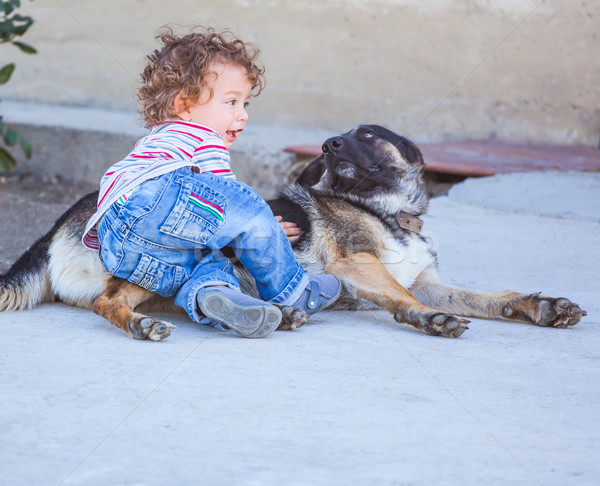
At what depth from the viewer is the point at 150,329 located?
97.4 inches

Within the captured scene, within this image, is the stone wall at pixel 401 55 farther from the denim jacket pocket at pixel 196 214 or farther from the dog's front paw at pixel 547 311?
the denim jacket pocket at pixel 196 214

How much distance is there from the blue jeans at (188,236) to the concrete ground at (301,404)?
195mm

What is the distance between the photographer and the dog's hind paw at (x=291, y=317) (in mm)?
2707

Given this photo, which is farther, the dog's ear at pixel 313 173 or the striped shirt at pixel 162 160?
the dog's ear at pixel 313 173

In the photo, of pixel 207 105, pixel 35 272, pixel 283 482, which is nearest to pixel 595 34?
pixel 207 105

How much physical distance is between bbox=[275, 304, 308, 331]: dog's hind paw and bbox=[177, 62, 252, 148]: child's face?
678 millimetres

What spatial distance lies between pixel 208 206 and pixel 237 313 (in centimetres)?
36

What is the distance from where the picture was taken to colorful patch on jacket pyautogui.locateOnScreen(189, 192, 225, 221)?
257cm

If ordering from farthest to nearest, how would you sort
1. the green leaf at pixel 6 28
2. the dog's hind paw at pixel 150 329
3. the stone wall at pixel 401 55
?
the stone wall at pixel 401 55
the green leaf at pixel 6 28
the dog's hind paw at pixel 150 329

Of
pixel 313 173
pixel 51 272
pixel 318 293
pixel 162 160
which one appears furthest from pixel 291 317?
pixel 313 173

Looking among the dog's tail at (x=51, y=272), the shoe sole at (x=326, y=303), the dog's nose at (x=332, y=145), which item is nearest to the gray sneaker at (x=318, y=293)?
the shoe sole at (x=326, y=303)

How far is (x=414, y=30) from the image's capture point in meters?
7.11

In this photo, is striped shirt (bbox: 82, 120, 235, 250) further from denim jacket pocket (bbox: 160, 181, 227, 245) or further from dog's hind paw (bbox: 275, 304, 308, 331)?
dog's hind paw (bbox: 275, 304, 308, 331)

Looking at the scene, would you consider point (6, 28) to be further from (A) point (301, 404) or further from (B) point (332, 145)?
(A) point (301, 404)
